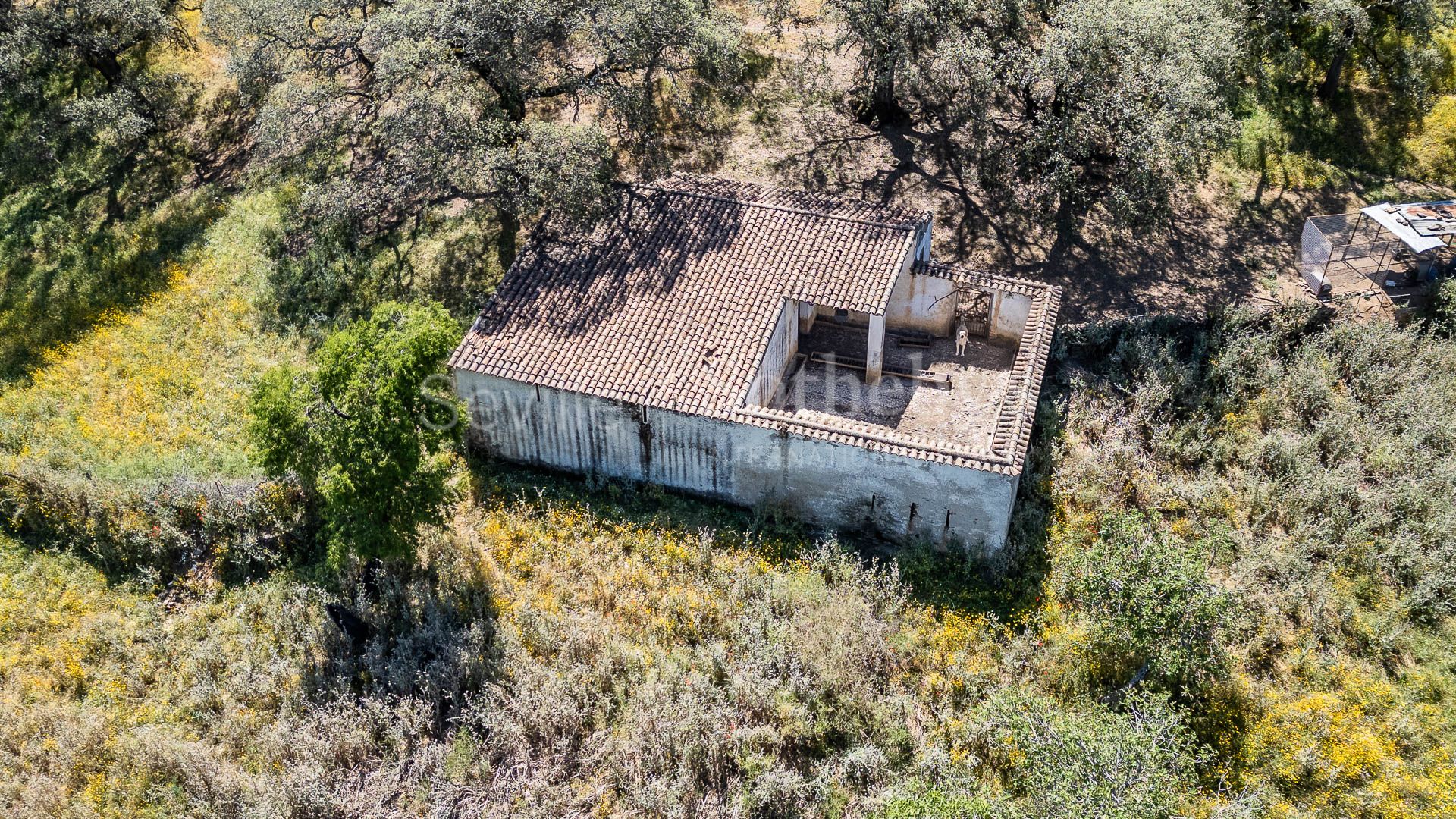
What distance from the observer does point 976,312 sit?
24.4 m

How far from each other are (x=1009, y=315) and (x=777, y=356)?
5.58 metres

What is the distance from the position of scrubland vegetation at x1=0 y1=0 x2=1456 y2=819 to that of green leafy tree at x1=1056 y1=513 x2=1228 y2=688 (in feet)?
0.26

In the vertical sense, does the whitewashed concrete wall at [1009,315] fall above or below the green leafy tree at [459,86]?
below

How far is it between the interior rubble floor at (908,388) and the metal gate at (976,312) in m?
0.26

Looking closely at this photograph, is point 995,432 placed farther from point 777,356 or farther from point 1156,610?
point 777,356

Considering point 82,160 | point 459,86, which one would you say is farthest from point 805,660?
point 82,160

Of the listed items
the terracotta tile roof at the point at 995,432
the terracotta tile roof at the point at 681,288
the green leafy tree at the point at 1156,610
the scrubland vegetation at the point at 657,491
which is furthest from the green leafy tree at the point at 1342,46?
the green leafy tree at the point at 1156,610

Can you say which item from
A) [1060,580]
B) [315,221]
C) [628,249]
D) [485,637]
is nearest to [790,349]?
[628,249]

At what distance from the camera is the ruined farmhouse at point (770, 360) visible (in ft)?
65.7

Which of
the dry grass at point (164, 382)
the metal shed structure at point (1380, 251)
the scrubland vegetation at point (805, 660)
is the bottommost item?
the scrubland vegetation at point (805, 660)

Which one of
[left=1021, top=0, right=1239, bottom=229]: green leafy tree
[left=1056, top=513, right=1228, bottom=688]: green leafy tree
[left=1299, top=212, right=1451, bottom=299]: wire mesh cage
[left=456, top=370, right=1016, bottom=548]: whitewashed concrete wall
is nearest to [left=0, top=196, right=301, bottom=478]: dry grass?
[left=456, top=370, right=1016, bottom=548]: whitewashed concrete wall

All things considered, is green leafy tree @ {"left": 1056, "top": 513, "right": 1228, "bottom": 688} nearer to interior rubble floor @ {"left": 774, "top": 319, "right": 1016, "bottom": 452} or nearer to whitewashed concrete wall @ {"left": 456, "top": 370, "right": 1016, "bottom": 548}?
whitewashed concrete wall @ {"left": 456, "top": 370, "right": 1016, "bottom": 548}

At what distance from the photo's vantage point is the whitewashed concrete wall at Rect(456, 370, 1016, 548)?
1964 cm

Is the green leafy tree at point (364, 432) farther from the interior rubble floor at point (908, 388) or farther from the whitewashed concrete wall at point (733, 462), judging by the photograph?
the interior rubble floor at point (908, 388)
